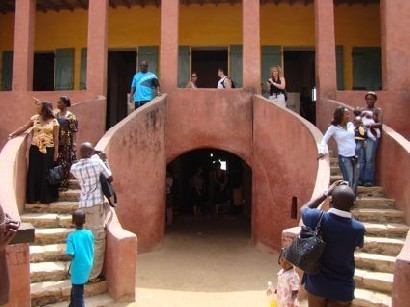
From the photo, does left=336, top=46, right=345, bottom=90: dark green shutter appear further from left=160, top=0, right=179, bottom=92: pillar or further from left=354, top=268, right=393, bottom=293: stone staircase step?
left=354, top=268, right=393, bottom=293: stone staircase step

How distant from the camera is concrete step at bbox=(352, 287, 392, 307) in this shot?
18.6 ft

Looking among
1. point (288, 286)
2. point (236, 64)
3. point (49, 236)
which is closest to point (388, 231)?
point (288, 286)

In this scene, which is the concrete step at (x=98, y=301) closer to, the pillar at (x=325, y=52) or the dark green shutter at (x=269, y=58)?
the pillar at (x=325, y=52)

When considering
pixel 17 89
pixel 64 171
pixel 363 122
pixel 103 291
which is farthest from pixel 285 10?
pixel 103 291

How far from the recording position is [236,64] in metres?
13.5

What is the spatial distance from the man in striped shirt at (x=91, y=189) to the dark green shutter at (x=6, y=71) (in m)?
8.97

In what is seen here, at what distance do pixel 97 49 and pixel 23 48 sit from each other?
1.96 m

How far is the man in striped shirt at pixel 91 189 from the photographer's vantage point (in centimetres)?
613

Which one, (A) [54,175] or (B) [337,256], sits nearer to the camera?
(B) [337,256]

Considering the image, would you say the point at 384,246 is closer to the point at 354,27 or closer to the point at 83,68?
the point at 354,27

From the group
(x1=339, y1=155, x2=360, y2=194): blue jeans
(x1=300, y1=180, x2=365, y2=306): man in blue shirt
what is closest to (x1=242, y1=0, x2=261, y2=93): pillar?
(x1=339, y1=155, x2=360, y2=194): blue jeans

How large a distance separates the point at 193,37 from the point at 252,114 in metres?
4.44

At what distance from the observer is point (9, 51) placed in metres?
14.2

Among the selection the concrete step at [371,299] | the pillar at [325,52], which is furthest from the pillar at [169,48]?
the concrete step at [371,299]
